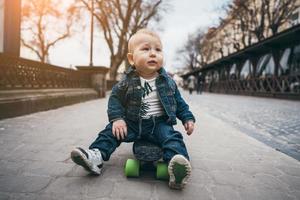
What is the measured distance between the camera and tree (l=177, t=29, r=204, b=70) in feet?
165

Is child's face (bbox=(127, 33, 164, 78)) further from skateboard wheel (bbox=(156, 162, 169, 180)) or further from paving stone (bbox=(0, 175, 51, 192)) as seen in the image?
paving stone (bbox=(0, 175, 51, 192))

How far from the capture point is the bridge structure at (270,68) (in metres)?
14.2

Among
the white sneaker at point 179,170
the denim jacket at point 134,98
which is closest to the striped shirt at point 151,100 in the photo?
the denim jacket at point 134,98

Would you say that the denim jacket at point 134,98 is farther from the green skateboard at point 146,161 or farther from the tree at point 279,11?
the tree at point 279,11

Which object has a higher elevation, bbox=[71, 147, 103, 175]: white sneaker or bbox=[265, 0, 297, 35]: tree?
bbox=[265, 0, 297, 35]: tree

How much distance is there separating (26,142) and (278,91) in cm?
1609

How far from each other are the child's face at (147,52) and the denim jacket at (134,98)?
145mm

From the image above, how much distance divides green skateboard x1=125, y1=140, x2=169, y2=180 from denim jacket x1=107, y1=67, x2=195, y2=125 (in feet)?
0.91

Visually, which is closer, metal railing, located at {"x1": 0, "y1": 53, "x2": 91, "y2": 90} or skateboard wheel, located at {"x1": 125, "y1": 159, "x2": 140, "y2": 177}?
skateboard wheel, located at {"x1": 125, "y1": 159, "x2": 140, "y2": 177}

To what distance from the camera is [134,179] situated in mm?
1941

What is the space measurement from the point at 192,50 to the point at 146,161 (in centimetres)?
5640

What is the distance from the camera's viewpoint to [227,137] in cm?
379

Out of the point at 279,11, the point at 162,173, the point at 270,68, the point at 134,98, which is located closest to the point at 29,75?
the point at 134,98

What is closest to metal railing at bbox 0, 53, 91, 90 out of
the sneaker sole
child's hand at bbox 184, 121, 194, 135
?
the sneaker sole
